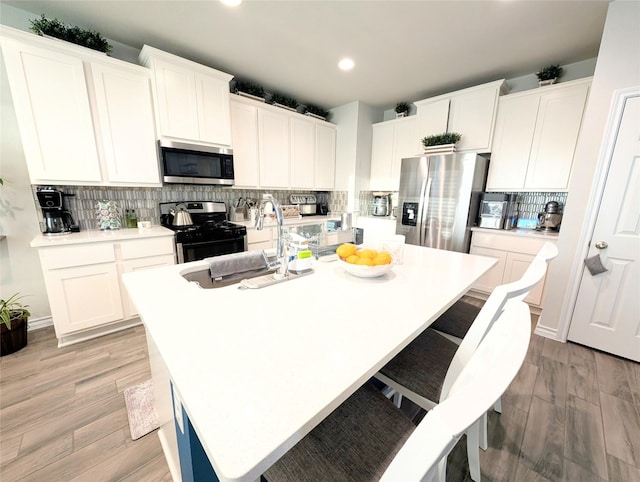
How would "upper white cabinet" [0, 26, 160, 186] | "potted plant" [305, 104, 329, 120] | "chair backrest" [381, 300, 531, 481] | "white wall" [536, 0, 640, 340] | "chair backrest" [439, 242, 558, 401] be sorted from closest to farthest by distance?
"chair backrest" [381, 300, 531, 481] → "chair backrest" [439, 242, 558, 401] → "white wall" [536, 0, 640, 340] → "upper white cabinet" [0, 26, 160, 186] → "potted plant" [305, 104, 329, 120]

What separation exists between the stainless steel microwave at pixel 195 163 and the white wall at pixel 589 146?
131 inches

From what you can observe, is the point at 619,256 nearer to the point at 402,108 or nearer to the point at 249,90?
the point at 402,108

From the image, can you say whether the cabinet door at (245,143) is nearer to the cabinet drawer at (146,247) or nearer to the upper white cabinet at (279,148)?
the upper white cabinet at (279,148)

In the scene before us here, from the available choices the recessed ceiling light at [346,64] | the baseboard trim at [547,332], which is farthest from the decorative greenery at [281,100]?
the baseboard trim at [547,332]

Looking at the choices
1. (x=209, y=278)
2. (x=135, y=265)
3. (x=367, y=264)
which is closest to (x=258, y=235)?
(x=135, y=265)

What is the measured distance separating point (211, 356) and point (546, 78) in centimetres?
393

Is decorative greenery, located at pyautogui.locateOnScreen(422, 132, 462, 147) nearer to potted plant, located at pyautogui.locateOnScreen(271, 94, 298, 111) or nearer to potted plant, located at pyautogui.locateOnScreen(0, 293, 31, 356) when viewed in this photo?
potted plant, located at pyautogui.locateOnScreen(271, 94, 298, 111)

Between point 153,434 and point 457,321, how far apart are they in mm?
1827

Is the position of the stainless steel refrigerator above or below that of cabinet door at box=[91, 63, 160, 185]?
below

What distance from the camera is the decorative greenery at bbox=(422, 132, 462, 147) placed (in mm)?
3074

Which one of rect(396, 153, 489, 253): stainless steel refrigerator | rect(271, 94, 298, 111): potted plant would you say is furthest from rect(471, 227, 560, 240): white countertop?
rect(271, 94, 298, 111): potted plant

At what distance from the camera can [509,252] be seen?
2766 mm

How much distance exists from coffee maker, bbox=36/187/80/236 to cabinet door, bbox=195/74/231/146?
132cm

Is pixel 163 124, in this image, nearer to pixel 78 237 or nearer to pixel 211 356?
pixel 78 237
